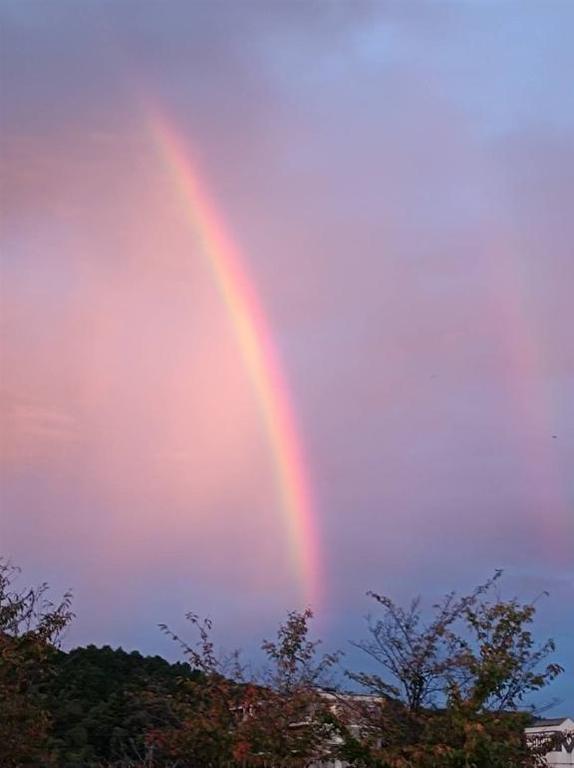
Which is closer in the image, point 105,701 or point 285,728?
point 285,728

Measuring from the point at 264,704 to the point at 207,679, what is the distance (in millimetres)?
1671

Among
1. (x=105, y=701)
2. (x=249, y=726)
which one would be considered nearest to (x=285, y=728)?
(x=249, y=726)

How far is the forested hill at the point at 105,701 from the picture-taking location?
69.4 ft

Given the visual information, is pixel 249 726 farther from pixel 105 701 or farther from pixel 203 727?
pixel 105 701

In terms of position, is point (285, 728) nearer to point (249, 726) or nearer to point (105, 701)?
point (249, 726)

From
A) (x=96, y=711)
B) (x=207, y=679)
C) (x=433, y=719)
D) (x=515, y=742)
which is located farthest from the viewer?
(x=96, y=711)

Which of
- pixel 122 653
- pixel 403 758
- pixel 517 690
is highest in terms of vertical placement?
pixel 122 653

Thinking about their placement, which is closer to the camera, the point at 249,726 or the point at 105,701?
the point at 249,726

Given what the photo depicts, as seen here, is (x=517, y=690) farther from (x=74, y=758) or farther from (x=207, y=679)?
(x=74, y=758)

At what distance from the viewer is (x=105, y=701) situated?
3222cm

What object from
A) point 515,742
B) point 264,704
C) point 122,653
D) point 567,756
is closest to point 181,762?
point 264,704

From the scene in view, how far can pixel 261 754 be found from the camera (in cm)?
1731

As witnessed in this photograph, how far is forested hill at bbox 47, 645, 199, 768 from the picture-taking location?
2116 cm

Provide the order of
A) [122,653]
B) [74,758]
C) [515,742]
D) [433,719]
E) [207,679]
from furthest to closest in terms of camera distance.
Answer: [122,653] < [74,758] < [207,679] < [433,719] < [515,742]
